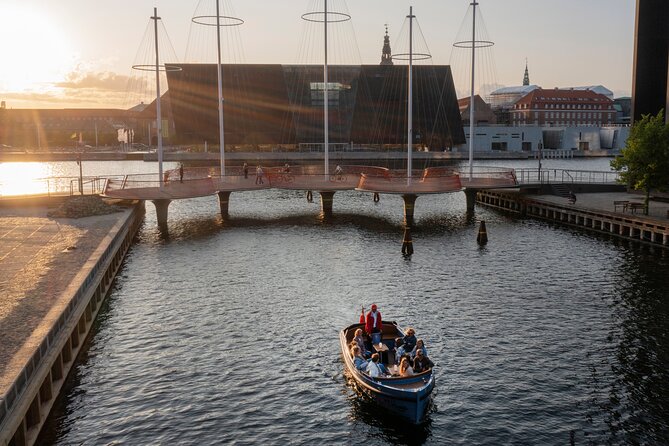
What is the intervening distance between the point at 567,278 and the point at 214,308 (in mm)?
22101

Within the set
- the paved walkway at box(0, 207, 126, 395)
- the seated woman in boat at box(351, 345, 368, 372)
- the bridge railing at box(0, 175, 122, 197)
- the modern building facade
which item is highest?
the modern building facade

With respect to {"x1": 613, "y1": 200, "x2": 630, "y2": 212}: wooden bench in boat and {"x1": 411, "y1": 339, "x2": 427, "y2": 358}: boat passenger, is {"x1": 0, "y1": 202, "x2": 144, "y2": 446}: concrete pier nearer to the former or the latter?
{"x1": 411, "y1": 339, "x2": 427, "y2": 358}: boat passenger

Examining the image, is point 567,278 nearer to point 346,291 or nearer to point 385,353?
point 346,291

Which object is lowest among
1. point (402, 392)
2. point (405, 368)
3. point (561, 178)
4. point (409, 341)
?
point (402, 392)

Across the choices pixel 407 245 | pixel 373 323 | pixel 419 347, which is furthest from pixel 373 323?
pixel 407 245

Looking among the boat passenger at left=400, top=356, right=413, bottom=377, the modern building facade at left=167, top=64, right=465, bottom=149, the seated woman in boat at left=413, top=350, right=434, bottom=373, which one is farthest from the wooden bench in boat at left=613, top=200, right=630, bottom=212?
the modern building facade at left=167, top=64, right=465, bottom=149

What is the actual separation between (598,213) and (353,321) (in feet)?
116

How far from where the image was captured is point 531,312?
1394 inches

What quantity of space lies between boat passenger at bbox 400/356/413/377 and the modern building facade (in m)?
138

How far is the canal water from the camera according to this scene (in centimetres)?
2277

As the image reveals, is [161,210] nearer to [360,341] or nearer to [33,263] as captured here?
[33,263]

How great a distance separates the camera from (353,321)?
34344 mm

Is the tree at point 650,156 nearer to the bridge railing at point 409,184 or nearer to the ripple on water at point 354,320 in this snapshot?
the ripple on water at point 354,320

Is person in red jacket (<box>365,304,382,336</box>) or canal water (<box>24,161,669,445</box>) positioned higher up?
person in red jacket (<box>365,304,382,336</box>)
